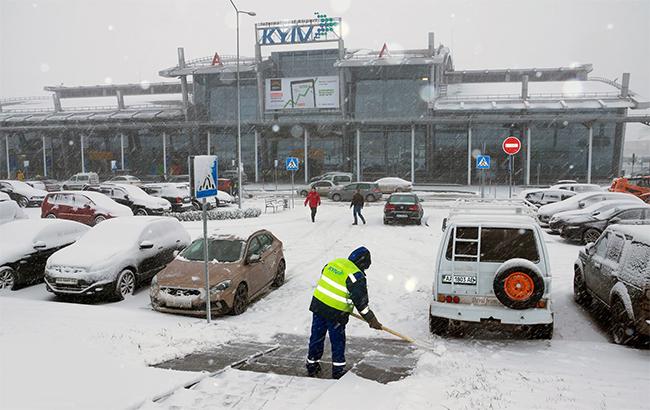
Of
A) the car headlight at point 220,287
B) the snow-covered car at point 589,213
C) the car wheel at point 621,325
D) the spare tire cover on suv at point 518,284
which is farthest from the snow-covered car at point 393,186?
the spare tire cover on suv at point 518,284

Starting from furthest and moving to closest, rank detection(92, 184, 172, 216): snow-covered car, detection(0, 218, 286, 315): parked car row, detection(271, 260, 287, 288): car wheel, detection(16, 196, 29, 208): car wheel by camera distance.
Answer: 1. detection(16, 196, 29, 208): car wheel
2. detection(92, 184, 172, 216): snow-covered car
3. detection(271, 260, 287, 288): car wheel
4. detection(0, 218, 286, 315): parked car row

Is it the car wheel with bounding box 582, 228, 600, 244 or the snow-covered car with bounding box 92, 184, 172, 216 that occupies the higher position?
the snow-covered car with bounding box 92, 184, 172, 216

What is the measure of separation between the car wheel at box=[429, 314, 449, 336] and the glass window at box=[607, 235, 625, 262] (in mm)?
3190

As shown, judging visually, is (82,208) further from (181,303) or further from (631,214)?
(631,214)

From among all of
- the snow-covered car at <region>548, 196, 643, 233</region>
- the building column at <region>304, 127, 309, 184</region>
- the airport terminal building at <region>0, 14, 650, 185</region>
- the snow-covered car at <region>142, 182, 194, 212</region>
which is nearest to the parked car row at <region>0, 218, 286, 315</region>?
the snow-covered car at <region>548, 196, 643, 233</region>

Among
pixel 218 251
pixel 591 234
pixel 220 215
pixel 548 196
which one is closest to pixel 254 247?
pixel 218 251

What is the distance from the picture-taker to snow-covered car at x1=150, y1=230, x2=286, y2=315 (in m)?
9.47

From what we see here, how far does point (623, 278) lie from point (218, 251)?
747cm

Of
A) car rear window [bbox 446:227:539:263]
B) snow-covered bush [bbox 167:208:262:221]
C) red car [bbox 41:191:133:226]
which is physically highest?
car rear window [bbox 446:227:539:263]

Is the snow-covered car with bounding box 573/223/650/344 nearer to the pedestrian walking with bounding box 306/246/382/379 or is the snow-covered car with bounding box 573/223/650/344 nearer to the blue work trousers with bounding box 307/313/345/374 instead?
the pedestrian walking with bounding box 306/246/382/379

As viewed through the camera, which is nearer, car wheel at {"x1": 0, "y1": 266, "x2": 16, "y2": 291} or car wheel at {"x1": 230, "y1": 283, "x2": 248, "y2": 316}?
car wheel at {"x1": 230, "y1": 283, "x2": 248, "y2": 316}

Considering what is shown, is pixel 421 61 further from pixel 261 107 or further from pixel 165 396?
pixel 165 396

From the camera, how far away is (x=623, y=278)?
802cm

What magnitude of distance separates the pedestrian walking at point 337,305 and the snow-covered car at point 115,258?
19.9 feet
